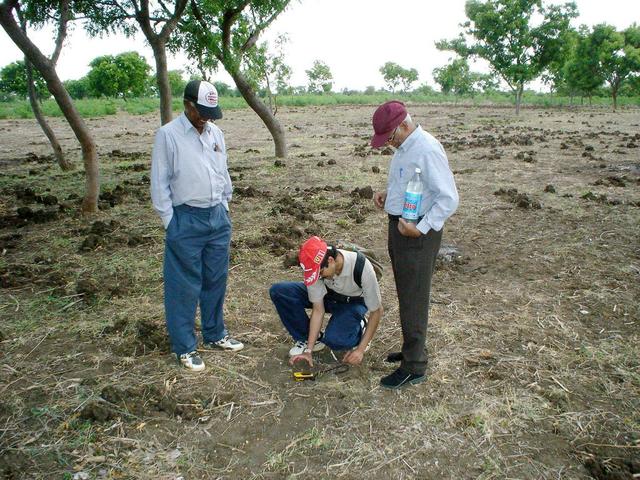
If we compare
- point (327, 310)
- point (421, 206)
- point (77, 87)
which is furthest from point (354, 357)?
point (77, 87)

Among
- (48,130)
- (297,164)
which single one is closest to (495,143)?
(297,164)

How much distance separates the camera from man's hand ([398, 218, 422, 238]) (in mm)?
2697

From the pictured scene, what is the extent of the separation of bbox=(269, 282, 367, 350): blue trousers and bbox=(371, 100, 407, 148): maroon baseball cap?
4.34ft

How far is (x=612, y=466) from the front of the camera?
8.53 ft

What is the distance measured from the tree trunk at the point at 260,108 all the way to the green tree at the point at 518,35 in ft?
66.4

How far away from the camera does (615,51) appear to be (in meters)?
31.8

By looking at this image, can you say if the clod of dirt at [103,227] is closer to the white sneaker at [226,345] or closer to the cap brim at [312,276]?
the white sneaker at [226,345]

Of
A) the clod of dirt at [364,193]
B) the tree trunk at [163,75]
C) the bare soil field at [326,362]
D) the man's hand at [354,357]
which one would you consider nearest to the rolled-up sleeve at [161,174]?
the bare soil field at [326,362]

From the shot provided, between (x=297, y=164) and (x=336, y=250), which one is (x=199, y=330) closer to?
(x=336, y=250)

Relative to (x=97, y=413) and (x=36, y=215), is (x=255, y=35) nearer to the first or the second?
(x=36, y=215)

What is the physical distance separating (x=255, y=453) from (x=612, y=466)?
194cm

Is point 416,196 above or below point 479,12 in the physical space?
below

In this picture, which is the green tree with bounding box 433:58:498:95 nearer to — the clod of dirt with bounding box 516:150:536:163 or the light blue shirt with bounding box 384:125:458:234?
the clod of dirt with bounding box 516:150:536:163

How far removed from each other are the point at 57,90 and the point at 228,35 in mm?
4596
